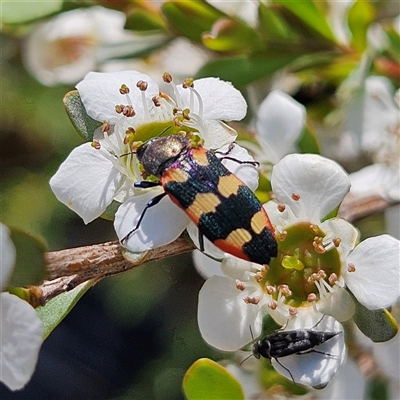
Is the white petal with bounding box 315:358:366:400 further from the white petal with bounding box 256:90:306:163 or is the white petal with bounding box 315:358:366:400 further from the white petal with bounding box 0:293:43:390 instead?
the white petal with bounding box 0:293:43:390

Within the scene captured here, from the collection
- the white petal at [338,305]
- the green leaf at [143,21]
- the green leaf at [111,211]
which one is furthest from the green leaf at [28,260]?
the green leaf at [143,21]

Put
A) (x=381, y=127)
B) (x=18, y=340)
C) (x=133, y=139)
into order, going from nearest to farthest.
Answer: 1. (x=18, y=340)
2. (x=133, y=139)
3. (x=381, y=127)

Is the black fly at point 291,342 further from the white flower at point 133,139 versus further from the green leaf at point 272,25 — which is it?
the green leaf at point 272,25

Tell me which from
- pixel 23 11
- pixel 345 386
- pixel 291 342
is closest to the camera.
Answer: pixel 291 342

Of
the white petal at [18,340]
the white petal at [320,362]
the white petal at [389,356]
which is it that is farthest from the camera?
the white petal at [389,356]

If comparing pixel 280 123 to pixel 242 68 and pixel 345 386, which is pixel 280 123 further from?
pixel 345 386

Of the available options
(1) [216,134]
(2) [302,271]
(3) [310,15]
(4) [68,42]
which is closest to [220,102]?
(1) [216,134]
